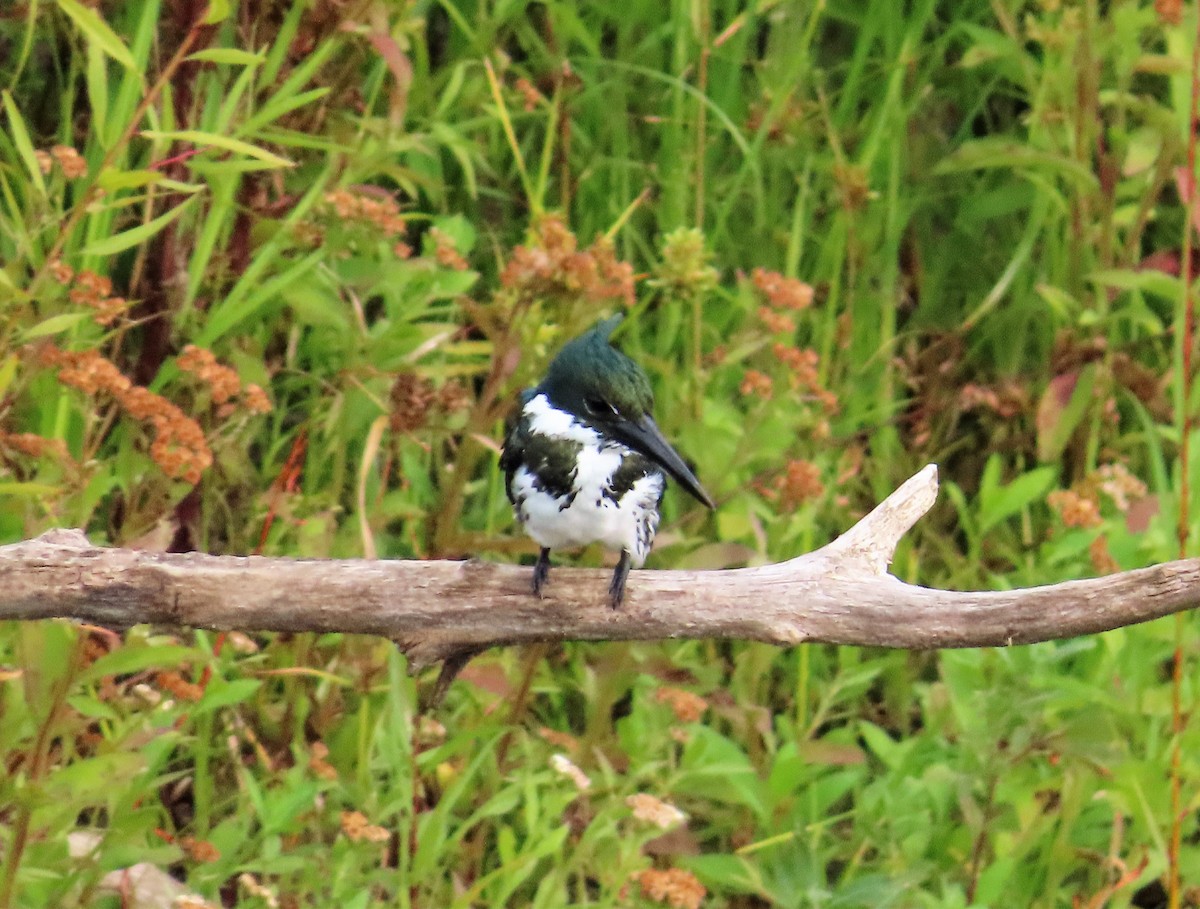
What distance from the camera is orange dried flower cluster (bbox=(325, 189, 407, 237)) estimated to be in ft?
9.72

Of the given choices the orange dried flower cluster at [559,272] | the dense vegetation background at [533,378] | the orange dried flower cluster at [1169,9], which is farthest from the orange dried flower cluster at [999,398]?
the orange dried flower cluster at [559,272]

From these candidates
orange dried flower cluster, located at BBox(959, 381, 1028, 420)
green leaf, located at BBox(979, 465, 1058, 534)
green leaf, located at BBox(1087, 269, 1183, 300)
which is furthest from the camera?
orange dried flower cluster, located at BBox(959, 381, 1028, 420)

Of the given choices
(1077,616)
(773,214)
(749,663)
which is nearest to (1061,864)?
(749,663)

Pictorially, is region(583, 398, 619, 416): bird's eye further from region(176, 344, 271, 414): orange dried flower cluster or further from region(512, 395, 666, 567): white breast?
region(176, 344, 271, 414): orange dried flower cluster

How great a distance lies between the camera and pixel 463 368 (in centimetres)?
311

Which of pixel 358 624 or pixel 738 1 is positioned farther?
pixel 738 1

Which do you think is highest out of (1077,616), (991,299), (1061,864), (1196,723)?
(1077,616)

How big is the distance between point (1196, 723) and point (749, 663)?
81 cm

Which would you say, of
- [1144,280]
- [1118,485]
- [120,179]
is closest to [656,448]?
[120,179]

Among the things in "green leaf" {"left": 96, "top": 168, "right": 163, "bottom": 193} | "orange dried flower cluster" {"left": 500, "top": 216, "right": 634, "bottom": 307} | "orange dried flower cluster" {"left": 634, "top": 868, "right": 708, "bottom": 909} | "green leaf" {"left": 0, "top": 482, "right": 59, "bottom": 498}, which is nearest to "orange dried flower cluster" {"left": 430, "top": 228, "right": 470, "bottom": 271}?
"orange dried flower cluster" {"left": 500, "top": 216, "right": 634, "bottom": 307}

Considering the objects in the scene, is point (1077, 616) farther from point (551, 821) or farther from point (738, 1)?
point (738, 1)

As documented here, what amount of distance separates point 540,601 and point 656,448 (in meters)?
0.42

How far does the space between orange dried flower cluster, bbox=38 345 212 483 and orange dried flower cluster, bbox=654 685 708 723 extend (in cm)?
90

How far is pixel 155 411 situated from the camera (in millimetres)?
2564
